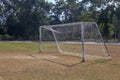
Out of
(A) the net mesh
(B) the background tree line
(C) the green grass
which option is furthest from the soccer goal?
(B) the background tree line

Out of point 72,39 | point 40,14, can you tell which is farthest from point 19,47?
point 40,14

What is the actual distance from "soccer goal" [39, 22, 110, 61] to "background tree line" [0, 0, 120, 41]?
137 feet

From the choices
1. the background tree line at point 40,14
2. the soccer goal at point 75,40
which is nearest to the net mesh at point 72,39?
the soccer goal at point 75,40

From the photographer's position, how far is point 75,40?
22.0m

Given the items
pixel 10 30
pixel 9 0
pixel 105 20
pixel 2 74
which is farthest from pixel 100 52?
pixel 9 0

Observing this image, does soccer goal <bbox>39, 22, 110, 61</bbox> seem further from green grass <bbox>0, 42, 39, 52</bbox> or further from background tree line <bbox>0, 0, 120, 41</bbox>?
background tree line <bbox>0, 0, 120, 41</bbox>

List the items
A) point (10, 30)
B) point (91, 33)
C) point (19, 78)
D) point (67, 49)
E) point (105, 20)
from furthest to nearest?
point (10, 30) < point (105, 20) < point (67, 49) < point (91, 33) < point (19, 78)

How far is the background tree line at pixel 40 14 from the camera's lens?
69688 mm

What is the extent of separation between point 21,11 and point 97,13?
17443mm

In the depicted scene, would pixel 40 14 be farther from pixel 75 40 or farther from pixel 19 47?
pixel 75 40

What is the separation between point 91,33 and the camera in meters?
19.0

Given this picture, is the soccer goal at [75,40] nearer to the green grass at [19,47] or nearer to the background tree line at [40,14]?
the green grass at [19,47]

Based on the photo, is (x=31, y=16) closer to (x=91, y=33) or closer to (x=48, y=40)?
(x=48, y=40)

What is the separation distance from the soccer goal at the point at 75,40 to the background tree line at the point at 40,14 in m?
41.6
